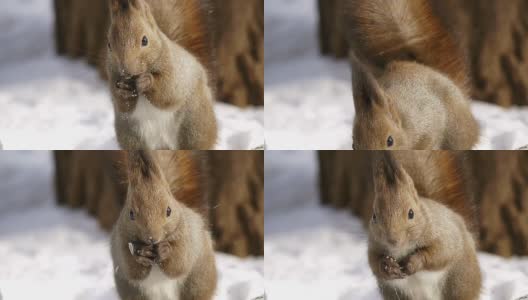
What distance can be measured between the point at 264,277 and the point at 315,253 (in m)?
0.16

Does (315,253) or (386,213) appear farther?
(315,253)

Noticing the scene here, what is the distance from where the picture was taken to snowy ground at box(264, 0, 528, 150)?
1714 millimetres

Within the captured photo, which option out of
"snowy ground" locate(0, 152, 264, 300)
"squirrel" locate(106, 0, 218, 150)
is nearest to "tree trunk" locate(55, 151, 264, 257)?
"snowy ground" locate(0, 152, 264, 300)

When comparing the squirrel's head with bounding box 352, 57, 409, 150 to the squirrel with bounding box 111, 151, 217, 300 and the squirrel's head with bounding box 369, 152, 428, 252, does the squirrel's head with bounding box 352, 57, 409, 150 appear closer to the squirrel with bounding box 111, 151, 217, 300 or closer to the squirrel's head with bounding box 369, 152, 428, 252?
the squirrel's head with bounding box 369, 152, 428, 252

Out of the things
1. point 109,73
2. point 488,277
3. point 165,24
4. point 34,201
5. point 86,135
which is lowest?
point 488,277

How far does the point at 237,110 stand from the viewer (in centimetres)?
177

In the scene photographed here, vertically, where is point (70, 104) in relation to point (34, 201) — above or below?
above

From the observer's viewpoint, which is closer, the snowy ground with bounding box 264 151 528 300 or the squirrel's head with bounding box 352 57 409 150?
the squirrel's head with bounding box 352 57 409 150

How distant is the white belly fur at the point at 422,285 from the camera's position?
6.01 feet

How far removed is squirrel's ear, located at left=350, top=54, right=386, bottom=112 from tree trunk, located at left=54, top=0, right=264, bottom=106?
0.85 ft

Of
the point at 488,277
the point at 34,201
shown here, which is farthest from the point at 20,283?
the point at 488,277

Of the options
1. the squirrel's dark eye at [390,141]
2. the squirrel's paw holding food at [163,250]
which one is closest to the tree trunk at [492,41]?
the squirrel's dark eye at [390,141]

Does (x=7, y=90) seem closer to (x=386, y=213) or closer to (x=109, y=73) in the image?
(x=109, y=73)

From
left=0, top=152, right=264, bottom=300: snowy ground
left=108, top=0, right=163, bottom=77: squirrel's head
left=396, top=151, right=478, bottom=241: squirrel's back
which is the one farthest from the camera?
left=0, top=152, right=264, bottom=300: snowy ground
